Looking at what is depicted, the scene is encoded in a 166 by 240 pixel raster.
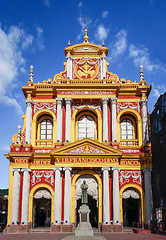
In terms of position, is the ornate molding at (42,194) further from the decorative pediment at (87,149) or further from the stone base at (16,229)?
the decorative pediment at (87,149)

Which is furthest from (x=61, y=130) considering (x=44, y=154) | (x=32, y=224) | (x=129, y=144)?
(x=32, y=224)

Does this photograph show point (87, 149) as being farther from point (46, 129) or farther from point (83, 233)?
point (83, 233)

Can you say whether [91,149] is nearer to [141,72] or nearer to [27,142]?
[27,142]

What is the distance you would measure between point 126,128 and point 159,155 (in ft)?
21.7

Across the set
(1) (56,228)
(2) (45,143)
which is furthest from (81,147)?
(1) (56,228)

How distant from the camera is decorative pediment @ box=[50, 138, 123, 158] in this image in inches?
1067

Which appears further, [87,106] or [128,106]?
[128,106]

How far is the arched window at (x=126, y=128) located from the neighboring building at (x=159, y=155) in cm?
376

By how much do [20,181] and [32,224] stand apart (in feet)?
12.6

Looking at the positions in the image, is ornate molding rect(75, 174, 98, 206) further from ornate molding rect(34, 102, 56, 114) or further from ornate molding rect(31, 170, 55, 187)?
ornate molding rect(34, 102, 56, 114)

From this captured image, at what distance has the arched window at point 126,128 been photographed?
1186 inches

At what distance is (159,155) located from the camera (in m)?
24.4

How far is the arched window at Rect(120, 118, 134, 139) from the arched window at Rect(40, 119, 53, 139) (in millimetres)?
6916

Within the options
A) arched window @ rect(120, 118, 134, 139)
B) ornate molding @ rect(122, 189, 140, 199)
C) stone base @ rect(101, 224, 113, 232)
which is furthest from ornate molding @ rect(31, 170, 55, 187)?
arched window @ rect(120, 118, 134, 139)
